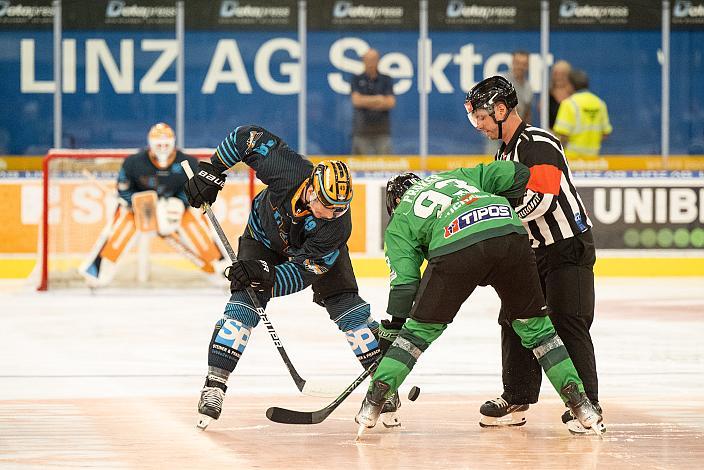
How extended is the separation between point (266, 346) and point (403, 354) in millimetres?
2587

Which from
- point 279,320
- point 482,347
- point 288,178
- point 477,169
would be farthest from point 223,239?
point 279,320

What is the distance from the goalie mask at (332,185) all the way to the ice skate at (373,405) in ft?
1.93

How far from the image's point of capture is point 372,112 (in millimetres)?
11016

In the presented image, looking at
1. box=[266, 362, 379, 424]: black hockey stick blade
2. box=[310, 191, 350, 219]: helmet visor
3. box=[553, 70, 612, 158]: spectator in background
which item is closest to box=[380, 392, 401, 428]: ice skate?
box=[266, 362, 379, 424]: black hockey stick blade

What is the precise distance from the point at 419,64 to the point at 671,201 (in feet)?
7.24

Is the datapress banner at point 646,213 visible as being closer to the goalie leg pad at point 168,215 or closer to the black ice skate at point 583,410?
the goalie leg pad at point 168,215

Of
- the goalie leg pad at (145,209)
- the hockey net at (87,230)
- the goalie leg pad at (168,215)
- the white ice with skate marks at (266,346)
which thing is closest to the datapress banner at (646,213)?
the white ice with skate marks at (266,346)

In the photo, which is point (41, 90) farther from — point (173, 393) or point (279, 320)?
point (173, 393)

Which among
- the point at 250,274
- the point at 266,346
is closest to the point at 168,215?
the point at 266,346

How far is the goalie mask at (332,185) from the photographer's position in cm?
441

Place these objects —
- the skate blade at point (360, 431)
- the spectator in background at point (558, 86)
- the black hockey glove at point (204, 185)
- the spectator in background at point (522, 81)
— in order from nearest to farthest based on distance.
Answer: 1. the skate blade at point (360, 431)
2. the black hockey glove at point (204, 185)
3. the spectator in background at point (522, 81)
4. the spectator in background at point (558, 86)

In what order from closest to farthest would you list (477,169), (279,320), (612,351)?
(477,169), (612,351), (279,320)

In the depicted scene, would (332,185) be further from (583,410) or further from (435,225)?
(583,410)

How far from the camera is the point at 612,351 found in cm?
662
